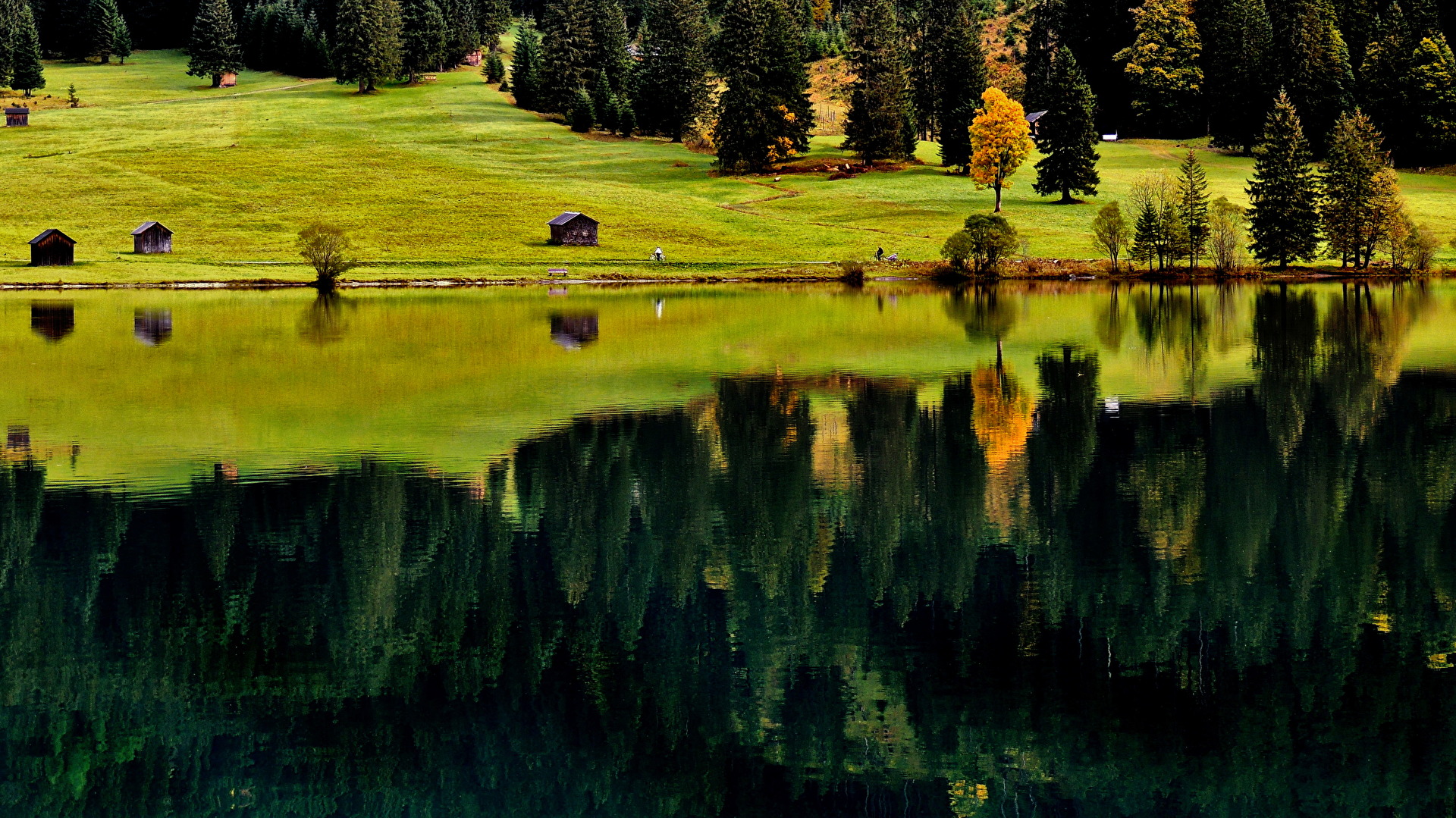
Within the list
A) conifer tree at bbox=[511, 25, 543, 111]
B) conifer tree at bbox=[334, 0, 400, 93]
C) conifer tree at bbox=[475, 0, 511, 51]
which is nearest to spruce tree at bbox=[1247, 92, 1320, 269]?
conifer tree at bbox=[511, 25, 543, 111]

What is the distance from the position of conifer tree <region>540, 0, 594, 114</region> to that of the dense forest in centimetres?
20

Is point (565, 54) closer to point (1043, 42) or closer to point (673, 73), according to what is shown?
point (673, 73)

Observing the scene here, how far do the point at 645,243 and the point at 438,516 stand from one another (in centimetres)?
7924

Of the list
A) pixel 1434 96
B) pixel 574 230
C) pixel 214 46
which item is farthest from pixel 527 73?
pixel 1434 96

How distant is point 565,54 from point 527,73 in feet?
25.5

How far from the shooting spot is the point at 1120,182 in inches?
4766

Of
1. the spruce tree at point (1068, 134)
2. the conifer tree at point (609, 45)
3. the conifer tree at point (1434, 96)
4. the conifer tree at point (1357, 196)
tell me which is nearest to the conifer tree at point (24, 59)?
the conifer tree at point (609, 45)

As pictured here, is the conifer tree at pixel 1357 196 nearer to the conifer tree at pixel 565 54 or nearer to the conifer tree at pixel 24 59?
the conifer tree at pixel 565 54

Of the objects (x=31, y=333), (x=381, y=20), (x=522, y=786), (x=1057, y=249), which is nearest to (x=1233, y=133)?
(x=1057, y=249)

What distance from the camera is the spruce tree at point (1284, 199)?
92438 mm

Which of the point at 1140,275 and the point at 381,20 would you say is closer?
the point at 1140,275

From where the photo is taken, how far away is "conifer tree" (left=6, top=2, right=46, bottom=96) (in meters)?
160

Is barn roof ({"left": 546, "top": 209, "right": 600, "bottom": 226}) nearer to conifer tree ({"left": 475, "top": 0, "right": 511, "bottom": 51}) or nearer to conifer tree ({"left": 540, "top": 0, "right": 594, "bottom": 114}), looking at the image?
conifer tree ({"left": 540, "top": 0, "right": 594, "bottom": 114})

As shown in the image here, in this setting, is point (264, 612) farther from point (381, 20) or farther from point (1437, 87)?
point (381, 20)
